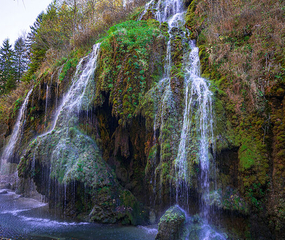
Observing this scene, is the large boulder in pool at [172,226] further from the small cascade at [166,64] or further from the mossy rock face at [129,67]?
the mossy rock face at [129,67]

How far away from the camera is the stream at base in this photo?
6.36 m

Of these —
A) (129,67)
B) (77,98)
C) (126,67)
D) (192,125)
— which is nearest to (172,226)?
(192,125)

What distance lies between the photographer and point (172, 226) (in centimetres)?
587

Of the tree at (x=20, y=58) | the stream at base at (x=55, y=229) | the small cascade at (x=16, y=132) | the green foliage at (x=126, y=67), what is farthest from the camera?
the tree at (x=20, y=58)

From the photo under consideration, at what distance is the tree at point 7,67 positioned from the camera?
88.6ft

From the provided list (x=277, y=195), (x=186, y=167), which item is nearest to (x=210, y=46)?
(x=186, y=167)

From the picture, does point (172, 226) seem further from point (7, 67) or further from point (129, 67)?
point (7, 67)

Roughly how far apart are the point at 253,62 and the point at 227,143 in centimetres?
304

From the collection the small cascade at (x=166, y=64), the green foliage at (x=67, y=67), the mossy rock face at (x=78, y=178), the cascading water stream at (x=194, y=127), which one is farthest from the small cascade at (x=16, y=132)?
the cascading water stream at (x=194, y=127)

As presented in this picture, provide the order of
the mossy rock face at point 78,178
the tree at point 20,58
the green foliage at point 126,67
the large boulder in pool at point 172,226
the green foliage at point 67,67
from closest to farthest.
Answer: the large boulder in pool at point 172,226 < the mossy rock face at point 78,178 < the green foliage at point 126,67 < the green foliage at point 67,67 < the tree at point 20,58

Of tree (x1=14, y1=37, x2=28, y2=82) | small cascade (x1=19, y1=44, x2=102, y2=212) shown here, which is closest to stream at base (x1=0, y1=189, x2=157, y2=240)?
small cascade (x1=19, y1=44, x2=102, y2=212)

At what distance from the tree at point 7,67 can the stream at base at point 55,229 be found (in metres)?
23.3

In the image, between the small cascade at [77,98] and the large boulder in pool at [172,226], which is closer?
the large boulder in pool at [172,226]

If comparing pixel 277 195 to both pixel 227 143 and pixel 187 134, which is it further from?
pixel 187 134
